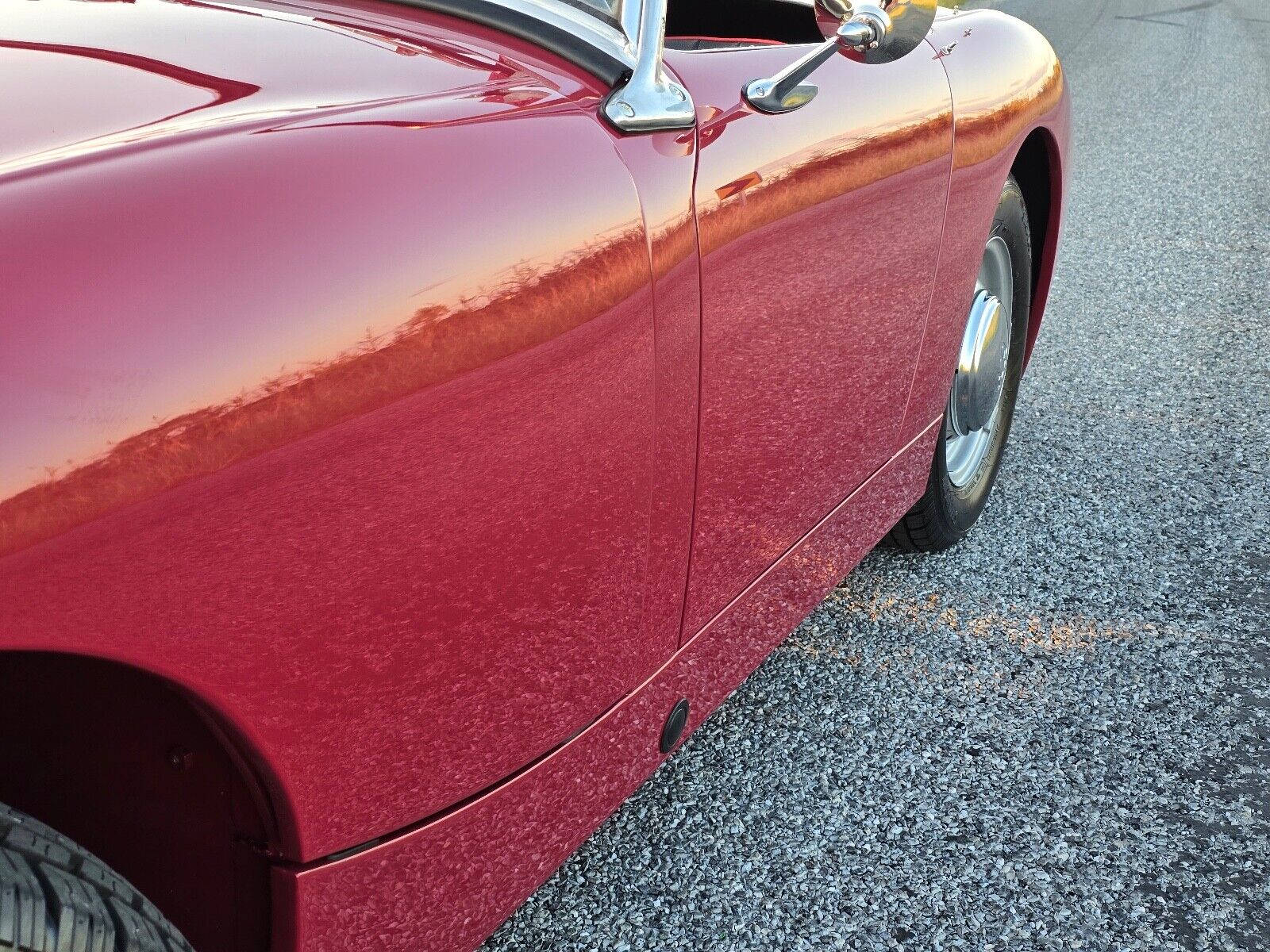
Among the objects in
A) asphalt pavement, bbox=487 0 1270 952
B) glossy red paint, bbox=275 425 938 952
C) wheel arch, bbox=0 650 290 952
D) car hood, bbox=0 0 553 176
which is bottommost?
asphalt pavement, bbox=487 0 1270 952

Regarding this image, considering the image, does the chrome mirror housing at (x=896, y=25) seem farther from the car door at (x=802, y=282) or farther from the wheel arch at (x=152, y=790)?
the wheel arch at (x=152, y=790)

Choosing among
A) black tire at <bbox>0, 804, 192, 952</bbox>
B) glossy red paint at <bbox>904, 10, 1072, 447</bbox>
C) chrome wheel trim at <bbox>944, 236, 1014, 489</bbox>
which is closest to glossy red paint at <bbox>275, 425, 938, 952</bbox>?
black tire at <bbox>0, 804, 192, 952</bbox>

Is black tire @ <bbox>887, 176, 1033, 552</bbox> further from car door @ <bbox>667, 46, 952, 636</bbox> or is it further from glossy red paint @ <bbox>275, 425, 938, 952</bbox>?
glossy red paint @ <bbox>275, 425, 938, 952</bbox>

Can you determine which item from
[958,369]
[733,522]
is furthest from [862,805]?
[958,369]

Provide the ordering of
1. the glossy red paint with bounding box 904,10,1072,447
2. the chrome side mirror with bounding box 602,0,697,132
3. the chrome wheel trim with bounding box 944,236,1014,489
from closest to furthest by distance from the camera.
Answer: the chrome side mirror with bounding box 602,0,697,132, the glossy red paint with bounding box 904,10,1072,447, the chrome wheel trim with bounding box 944,236,1014,489

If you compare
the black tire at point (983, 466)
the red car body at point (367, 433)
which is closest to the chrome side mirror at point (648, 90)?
the red car body at point (367, 433)

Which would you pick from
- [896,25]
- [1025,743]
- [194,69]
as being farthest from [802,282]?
[1025,743]

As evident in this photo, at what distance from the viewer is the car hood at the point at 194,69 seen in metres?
1.06

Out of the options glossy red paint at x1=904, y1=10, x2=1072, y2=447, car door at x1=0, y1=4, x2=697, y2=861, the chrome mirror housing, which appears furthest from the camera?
glossy red paint at x1=904, y1=10, x2=1072, y2=447

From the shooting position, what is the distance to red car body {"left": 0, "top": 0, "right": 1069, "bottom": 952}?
896 mm

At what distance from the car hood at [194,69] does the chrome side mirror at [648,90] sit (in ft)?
0.44

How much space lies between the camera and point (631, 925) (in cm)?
184

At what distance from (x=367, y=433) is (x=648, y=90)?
2.13 ft

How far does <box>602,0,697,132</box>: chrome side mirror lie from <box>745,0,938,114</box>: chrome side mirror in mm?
154
